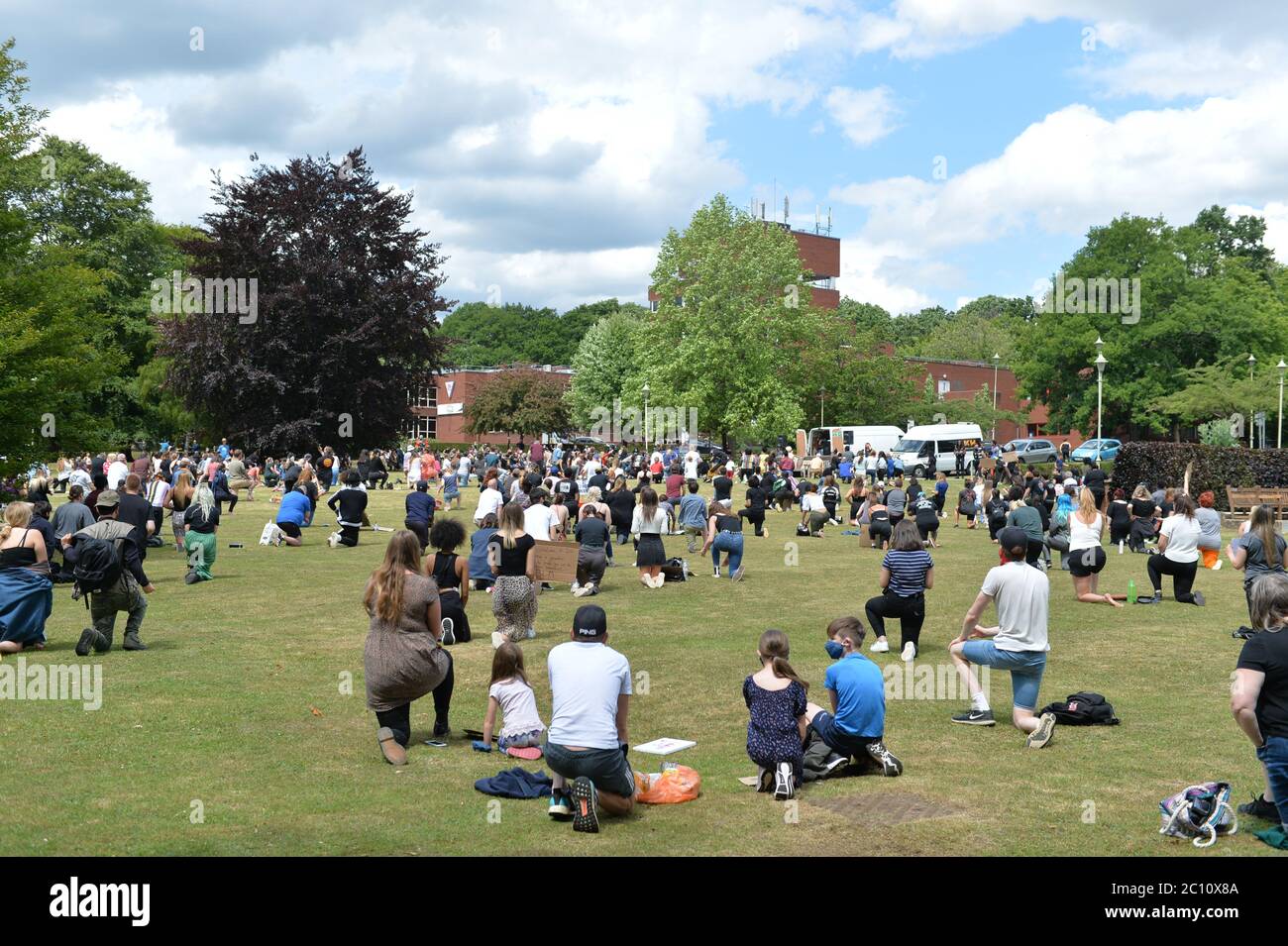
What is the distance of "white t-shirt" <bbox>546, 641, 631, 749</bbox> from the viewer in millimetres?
7227

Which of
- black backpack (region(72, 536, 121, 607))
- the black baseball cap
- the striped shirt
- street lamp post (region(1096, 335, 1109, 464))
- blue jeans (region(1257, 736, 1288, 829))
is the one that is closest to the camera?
blue jeans (region(1257, 736, 1288, 829))

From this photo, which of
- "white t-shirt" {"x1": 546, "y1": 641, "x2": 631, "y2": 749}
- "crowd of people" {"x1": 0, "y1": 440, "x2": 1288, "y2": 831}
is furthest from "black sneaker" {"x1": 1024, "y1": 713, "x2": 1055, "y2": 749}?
"white t-shirt" {"x1": 546, "y1": 641, "x2": 631, "y2": 749}

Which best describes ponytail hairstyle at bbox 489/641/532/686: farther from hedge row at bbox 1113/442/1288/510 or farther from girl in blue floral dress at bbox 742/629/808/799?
hedge row at bbox 1113/442/1288/510

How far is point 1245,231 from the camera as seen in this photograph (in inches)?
3580

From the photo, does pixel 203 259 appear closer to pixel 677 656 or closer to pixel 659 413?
pixel 659 413

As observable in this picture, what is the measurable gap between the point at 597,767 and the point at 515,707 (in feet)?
6.16

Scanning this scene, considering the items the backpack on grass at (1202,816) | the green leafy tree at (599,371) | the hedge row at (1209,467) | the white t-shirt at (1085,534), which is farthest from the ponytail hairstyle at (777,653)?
the green leafy tree at (599,371)

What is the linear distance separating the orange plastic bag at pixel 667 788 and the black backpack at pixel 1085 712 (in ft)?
12.4

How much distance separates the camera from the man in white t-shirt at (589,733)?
714 centimetres

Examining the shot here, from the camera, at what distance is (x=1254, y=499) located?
2920cm

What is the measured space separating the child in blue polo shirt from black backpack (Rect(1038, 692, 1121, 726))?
85.3 inches

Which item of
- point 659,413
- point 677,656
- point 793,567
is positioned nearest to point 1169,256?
point 659,413

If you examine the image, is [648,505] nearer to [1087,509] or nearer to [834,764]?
[1087,509]
